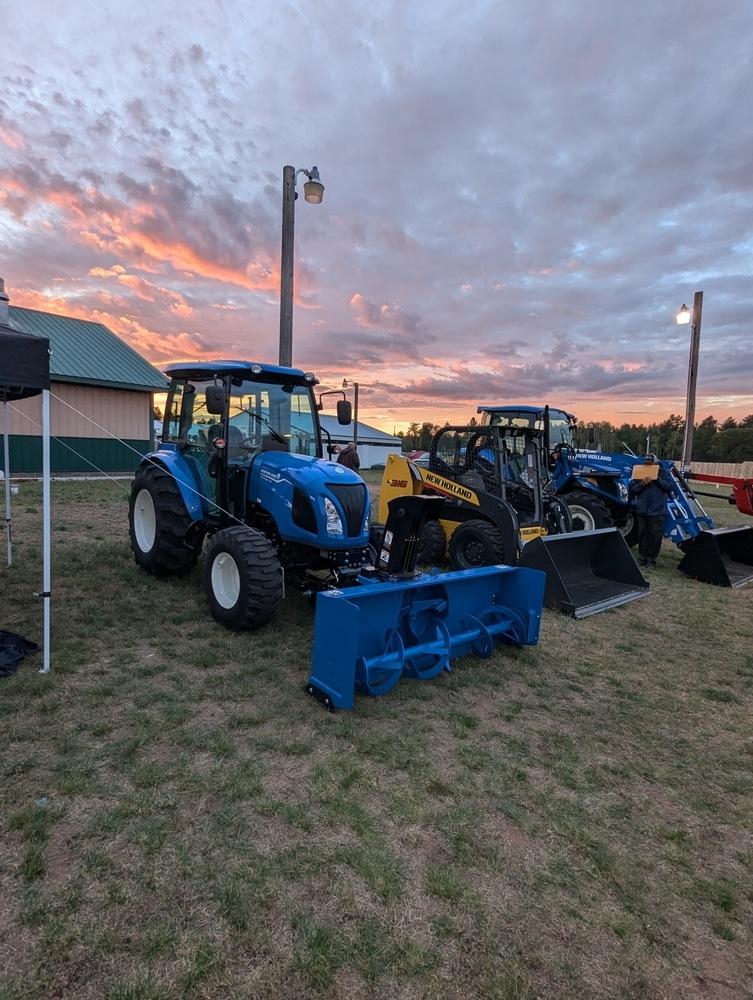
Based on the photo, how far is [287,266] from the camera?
7.80 m

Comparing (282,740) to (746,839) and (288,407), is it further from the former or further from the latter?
(288,407)

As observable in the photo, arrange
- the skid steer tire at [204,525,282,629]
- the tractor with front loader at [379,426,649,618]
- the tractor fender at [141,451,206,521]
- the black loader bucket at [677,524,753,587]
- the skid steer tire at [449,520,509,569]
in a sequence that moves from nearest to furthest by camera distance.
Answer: the skid steer tire at [204,525,282,629]
the tractor fender at [141,451,206,521]
the tractor with front loader at [379,426,649,618]
the skid steer tire at [449,520,509,569]
the black loader bucket at [677,524,753,587]

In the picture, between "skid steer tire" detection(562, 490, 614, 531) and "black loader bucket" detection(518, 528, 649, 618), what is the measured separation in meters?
2.19

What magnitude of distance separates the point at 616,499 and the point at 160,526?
783cm

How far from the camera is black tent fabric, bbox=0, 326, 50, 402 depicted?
3529mm

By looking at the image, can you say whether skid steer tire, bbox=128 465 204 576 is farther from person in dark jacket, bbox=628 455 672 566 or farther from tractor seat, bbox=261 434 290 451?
person in dark jacket, bbox=628 455 672 566

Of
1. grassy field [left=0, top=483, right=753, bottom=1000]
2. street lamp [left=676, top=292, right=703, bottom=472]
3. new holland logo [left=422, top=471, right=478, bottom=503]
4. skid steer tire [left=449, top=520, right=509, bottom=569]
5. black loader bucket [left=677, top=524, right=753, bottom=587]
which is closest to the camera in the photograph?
grassy field [left=0, top=483, right=753, bottom=1000]

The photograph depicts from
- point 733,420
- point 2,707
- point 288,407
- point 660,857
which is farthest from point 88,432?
point 733,420

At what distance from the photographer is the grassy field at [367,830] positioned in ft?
6.35

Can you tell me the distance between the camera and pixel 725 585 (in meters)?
7.75

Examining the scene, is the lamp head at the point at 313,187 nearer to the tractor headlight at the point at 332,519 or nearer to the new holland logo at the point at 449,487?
the new holland logo at the point at 449,487

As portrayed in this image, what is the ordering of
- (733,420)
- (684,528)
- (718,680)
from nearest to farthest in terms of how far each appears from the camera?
(718,680)
(684,528)
(733,420)

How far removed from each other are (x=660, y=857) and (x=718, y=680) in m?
2.59

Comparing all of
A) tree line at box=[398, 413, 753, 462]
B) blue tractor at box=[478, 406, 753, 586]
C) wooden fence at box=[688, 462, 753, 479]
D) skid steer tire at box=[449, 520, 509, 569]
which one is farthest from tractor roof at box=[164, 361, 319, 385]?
tree line at box=[398, 413, 753, 462]
